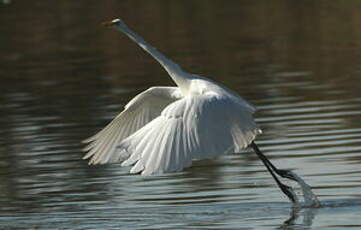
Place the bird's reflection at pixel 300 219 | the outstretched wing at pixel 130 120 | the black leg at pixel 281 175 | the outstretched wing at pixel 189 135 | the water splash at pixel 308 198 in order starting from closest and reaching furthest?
1. the outstretched wing at pixel 189 135
2. the bird's reflection at pixel 300 219
3. the water splash at pixel 308 198
4. the black leg at pixel 281 175
5. the outstretched wing at pixel 130 120

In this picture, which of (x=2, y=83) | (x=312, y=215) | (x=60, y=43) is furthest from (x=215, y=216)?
(x=60, y=43)

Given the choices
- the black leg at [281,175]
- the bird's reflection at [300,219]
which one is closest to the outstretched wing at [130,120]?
the black leg at [281,175]

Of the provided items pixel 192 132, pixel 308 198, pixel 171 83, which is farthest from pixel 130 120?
pixel 171 83

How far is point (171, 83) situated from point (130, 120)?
26.8 ft

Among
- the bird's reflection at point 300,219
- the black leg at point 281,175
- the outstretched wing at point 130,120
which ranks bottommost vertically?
the bird's reflection at point 300,219

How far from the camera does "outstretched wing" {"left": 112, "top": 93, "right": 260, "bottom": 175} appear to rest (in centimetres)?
970

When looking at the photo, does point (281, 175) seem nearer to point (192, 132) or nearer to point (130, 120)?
point (130, 120)

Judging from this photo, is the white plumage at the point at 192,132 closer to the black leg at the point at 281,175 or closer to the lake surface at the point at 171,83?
the lake surface at the point at 171,83

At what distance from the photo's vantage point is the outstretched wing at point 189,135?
382 inches

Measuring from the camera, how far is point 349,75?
19.3 meters

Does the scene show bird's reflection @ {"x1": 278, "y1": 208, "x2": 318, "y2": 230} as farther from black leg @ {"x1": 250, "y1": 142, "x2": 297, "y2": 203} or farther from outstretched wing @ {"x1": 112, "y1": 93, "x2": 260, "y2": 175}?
outstretched wing @ {"x1": 112, "y1": 93, "x2": 260, "y2": 175}

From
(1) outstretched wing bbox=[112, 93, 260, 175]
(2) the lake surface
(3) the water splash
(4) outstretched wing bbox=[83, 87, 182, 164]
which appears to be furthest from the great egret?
(2) the lake surface

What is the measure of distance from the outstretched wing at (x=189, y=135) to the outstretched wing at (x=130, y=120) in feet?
4.67

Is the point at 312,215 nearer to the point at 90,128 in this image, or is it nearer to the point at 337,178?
the point at 337,178
